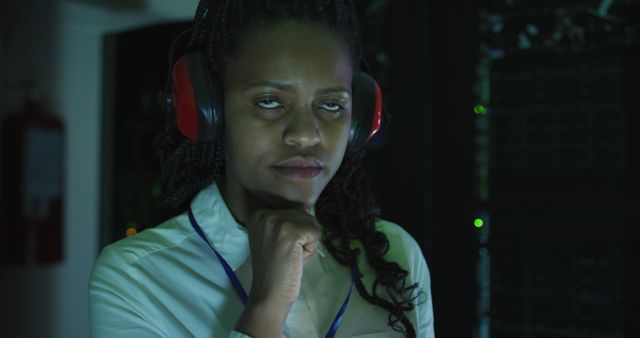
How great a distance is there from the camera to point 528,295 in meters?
1.51

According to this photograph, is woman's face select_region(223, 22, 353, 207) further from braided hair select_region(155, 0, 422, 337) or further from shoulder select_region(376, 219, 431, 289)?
shoulder select_region(376, 219, 431, 289)

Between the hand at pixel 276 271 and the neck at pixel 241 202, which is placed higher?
the neck at pixel 241 202

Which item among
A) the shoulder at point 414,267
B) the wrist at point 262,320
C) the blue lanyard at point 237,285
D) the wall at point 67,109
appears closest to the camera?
the wrist at point 262,320

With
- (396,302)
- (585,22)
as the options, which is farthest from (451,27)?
(396,302)

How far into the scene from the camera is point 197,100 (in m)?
0.75

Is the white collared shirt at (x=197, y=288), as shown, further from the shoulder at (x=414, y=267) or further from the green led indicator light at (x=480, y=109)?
the green led indicator light at (x=480, y=109)

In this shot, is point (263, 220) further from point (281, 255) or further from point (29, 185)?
point (29, 185)

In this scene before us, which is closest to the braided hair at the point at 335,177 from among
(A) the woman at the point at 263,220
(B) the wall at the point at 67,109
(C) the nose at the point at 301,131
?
(A) the woman at the point at 263,220

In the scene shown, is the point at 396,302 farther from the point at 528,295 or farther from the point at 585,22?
the point at 585,22

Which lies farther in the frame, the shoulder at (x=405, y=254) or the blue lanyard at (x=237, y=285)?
the shoulder at (x=405, y=254)

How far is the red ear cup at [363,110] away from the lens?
2.71ft

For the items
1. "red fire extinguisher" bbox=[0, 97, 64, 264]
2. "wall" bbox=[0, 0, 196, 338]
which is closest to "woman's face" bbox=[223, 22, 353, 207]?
"wall" bbox=[0, 0, 196, 338]

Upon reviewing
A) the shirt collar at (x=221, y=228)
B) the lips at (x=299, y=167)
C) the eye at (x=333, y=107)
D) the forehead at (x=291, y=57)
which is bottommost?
the shirt collar at (x=221, y=228)

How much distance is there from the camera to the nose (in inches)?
28.0
